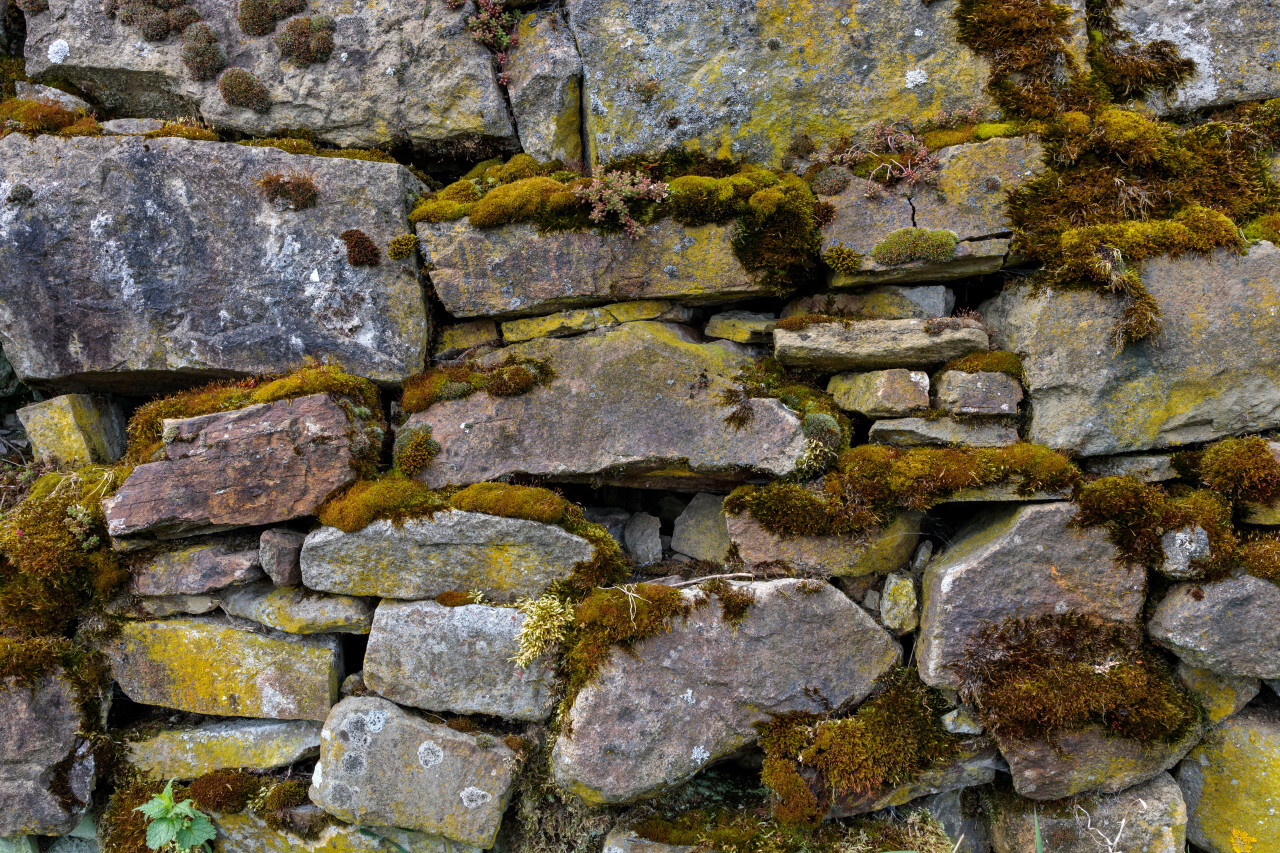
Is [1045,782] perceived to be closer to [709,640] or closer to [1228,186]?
[709,640]

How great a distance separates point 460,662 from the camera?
584 cm

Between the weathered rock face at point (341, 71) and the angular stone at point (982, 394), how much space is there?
536cm

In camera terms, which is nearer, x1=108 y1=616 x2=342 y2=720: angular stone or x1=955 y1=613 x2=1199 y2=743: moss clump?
x1=955 y1=613 x2=1199 y2=743: moss clump

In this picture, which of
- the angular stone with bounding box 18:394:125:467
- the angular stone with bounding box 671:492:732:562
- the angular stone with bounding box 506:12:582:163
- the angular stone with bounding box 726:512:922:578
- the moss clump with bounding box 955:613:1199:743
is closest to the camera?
the moss clump with bounding box 955:613:1199:743

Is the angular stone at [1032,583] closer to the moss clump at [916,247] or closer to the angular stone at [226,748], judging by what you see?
the moss clump at [916,247]

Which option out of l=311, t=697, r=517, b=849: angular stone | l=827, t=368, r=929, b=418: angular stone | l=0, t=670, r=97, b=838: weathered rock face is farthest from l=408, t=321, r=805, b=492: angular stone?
l=0, t=670, r=97, b=838: weathered rock face

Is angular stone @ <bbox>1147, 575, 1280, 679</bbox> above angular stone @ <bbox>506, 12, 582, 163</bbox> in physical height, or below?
below

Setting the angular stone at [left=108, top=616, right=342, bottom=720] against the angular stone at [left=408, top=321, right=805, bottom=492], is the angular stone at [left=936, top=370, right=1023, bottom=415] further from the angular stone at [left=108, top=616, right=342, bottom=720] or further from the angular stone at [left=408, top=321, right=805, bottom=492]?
the angular stone at [left=108, top=616, right=342, bottom=720]

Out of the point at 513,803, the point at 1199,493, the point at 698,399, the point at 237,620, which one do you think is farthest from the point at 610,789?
the point at 1199,493

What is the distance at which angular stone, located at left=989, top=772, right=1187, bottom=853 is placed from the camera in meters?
5.37

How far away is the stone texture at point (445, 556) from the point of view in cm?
592

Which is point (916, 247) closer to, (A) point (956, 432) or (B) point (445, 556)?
(A) point (956, 432)

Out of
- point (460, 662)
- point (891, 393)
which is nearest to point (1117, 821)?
point (891, 393)

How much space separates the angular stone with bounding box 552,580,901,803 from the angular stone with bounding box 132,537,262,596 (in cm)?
328
